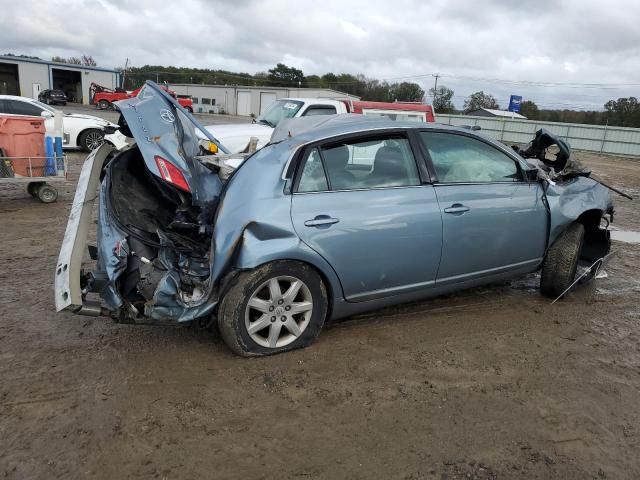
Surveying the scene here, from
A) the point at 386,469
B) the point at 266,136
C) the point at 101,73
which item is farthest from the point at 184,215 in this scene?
the point at 101,73

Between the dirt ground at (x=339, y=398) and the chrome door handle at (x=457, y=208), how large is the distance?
96 cm

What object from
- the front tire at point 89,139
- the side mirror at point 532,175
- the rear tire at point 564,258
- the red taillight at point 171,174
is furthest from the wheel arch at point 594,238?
the front tire at point 89,139

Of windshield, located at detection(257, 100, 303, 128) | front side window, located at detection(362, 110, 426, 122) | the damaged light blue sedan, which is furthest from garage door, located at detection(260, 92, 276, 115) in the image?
the damaged light blue sedan

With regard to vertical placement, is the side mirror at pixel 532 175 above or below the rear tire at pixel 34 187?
above

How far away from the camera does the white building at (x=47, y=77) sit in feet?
153

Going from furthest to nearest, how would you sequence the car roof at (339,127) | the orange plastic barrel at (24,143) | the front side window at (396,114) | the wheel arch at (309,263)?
the front side window at (396,114), the orange plastic barrel at (24,143), the car roof at (339,127), the wheel arch at (309,263)

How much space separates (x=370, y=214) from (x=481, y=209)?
1030mm

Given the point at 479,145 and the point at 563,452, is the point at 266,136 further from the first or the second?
the point at 563,452

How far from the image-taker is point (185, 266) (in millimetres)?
3576

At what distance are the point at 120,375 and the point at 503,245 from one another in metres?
3.08

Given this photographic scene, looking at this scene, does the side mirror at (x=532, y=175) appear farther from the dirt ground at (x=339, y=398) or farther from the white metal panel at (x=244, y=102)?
the white metal panel at (x=244, y=102)

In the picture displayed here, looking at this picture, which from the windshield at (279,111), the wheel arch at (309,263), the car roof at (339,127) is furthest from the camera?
the windshield at (279,111)

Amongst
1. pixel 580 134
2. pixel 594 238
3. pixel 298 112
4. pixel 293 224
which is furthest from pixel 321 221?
pixel 580 134

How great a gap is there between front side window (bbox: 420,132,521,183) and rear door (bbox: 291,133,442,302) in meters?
0.22
